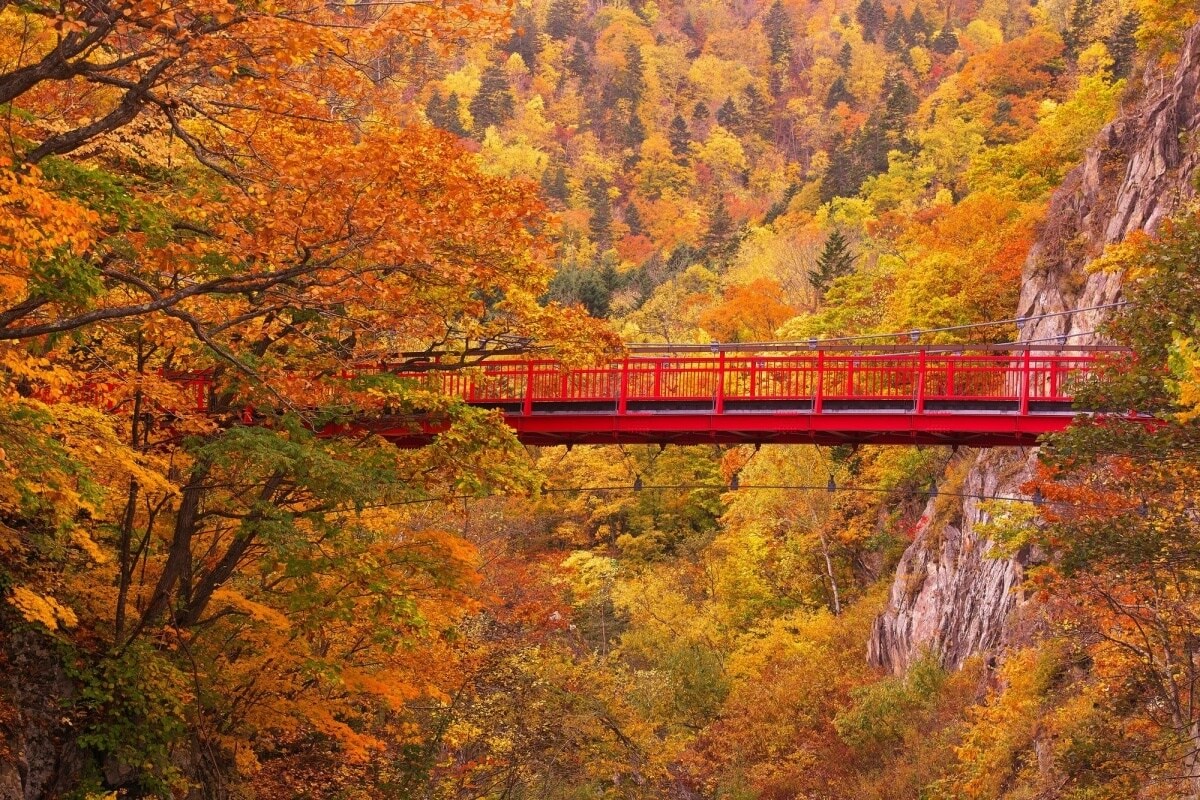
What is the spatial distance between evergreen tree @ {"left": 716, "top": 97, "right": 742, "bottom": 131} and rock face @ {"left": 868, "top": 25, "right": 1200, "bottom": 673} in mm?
89210

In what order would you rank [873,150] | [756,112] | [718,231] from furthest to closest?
[756,112] → [718,231] → [873,150]

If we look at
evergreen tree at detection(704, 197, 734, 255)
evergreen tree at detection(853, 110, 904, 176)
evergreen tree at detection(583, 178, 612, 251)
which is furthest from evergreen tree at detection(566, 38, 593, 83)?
evergreen tree at detection(853, 110, 904, 176)

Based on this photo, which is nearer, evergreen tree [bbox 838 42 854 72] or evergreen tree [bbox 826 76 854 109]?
evergreen tree [bbox 826 76 854 109]

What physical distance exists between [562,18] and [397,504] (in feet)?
414

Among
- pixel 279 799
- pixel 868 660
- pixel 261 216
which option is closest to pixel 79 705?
pixel 279 799

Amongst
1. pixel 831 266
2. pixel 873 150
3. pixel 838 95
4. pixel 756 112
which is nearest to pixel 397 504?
pixel 831 266

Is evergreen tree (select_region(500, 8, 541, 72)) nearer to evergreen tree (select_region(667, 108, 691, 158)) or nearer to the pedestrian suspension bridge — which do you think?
evergreen tree (select_region(667, 108, 691, 158))

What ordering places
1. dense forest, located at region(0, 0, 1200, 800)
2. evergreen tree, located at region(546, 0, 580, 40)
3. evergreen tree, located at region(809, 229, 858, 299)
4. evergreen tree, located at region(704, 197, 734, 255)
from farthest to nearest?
evergreen tree, located at region(546, 0, 580, 40) < evergreen tree, located at region(704, 197, 734, 255) < evergreen tree, located at region(809, 229, 858, 299) < dense forest, located at region(0, 0, 1200, 800)

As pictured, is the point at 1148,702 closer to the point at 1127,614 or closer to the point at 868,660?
the point at 1127,614

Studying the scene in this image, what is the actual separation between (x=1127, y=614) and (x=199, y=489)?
34.8ft

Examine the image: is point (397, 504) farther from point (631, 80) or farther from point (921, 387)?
point (631, 80)

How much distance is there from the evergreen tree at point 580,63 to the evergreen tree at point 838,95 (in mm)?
21741

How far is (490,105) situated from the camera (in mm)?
115250

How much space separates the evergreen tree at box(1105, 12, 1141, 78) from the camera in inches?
2547
